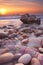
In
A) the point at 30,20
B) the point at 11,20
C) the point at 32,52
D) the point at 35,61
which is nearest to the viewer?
the point at 35,61

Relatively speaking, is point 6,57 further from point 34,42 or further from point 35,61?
point 34,42

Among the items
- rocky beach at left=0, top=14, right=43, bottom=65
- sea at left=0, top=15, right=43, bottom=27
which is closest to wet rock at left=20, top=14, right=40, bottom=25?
sea at left=0, top=15, right=43, bottom=27

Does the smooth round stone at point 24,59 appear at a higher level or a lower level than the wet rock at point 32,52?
higher

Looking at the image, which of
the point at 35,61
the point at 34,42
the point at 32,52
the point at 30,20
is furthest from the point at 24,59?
the point at 30,20

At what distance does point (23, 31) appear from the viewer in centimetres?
307

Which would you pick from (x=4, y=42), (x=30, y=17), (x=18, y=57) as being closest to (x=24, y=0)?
(x=30, y=17)

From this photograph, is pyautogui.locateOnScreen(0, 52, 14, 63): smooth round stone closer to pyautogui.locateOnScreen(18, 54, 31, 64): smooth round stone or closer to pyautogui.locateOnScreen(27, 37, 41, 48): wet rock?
pyautogui.locateOnScreen(18, 54, 31, 64): smooth round stone

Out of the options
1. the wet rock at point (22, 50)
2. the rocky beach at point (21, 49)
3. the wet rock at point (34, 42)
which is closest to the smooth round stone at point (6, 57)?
the rocky beach at point (21, 49)

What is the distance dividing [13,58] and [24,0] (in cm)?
530

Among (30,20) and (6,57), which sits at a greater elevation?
(6,57)

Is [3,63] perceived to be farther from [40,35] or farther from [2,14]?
[2,14]

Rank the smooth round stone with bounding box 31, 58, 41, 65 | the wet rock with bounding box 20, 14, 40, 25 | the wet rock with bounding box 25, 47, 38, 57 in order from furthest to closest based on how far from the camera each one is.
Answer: the wet rock with bounding box 20, 14, 40, 25 < the wet rock with bounding box 25, 47, 38, 57 < the smooth round stone with bounding box 31, 58, 41, 65

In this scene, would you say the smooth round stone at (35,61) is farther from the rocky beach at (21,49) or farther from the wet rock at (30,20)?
the wet rock at (30,20)

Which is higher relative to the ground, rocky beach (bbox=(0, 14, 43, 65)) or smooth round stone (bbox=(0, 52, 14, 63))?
smooth round stone (bbox=(0, 52, 14, 63))
